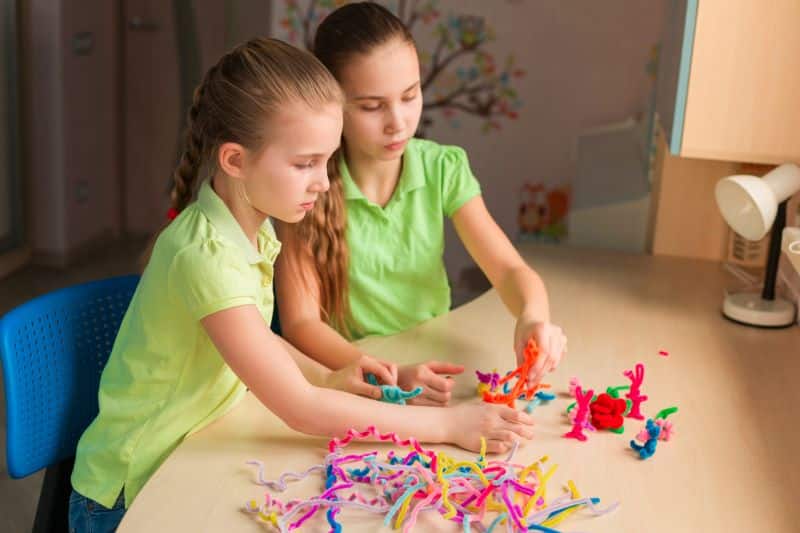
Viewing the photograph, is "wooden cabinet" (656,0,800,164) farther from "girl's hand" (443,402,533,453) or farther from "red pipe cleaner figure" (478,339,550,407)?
"girl's hand" (443,402,533,453)

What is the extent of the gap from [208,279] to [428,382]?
0.37 m

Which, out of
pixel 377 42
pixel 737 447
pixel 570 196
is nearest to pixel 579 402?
pixel 737 447

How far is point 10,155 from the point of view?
4055 mm

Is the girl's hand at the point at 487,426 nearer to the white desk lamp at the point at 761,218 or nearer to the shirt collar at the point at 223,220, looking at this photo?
the shirt collar at the point at 223,220

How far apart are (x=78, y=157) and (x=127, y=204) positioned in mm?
458

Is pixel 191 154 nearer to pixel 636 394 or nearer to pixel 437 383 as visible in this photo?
pixel 437 383

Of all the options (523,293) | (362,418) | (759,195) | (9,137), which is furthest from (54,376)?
(9,137)

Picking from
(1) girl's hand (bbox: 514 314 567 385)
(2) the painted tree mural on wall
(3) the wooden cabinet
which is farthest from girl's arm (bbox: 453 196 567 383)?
(2) the painted tree mural on wall

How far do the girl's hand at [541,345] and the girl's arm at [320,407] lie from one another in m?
0.17

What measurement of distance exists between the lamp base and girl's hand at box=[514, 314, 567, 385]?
1.57ft

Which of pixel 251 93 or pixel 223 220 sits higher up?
pixel 251 93

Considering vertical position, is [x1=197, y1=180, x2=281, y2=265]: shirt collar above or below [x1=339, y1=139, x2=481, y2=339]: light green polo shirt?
above

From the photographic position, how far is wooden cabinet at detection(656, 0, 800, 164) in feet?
5.62

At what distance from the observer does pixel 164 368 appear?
1.32 meters
